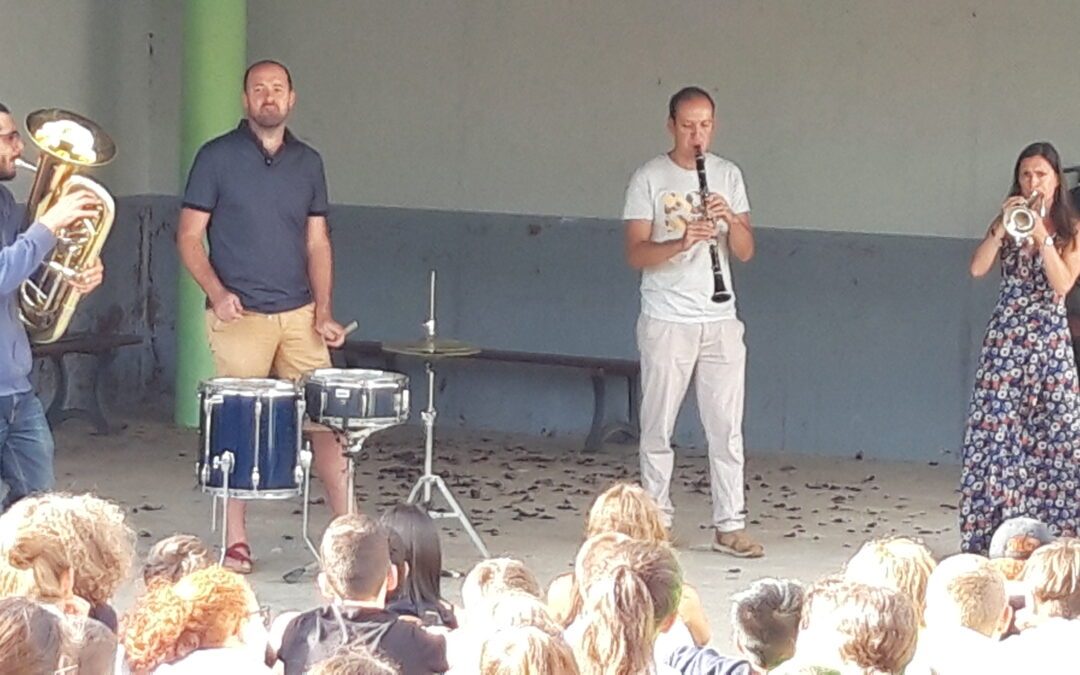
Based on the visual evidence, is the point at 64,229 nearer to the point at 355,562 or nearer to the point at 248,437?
the point at 248,437

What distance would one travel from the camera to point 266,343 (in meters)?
6.37

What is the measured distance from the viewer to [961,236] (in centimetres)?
894

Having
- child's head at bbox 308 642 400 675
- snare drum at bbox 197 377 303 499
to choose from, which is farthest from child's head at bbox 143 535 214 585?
snare drum at bbox 197 377 303 499

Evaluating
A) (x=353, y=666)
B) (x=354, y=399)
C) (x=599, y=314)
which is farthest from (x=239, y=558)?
(x=353, y=666)

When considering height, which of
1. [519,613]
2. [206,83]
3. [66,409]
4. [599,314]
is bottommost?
[66,409]

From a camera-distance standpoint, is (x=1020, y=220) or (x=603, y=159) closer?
(x=1020, y=220)

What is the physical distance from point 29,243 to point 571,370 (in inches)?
193

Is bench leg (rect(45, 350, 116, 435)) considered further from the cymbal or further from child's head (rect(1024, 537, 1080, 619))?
child's head (rect(1024, 537, 1080, 619))

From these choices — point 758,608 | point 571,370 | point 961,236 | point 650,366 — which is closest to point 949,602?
point 758,608

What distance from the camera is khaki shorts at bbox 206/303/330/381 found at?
20.8 feet

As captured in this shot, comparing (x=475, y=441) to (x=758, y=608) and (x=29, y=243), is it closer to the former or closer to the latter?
(x=29, y=243)

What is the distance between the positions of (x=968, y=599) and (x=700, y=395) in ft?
10.5

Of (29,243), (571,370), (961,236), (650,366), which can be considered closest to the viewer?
(29,243)

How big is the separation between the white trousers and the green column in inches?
128
